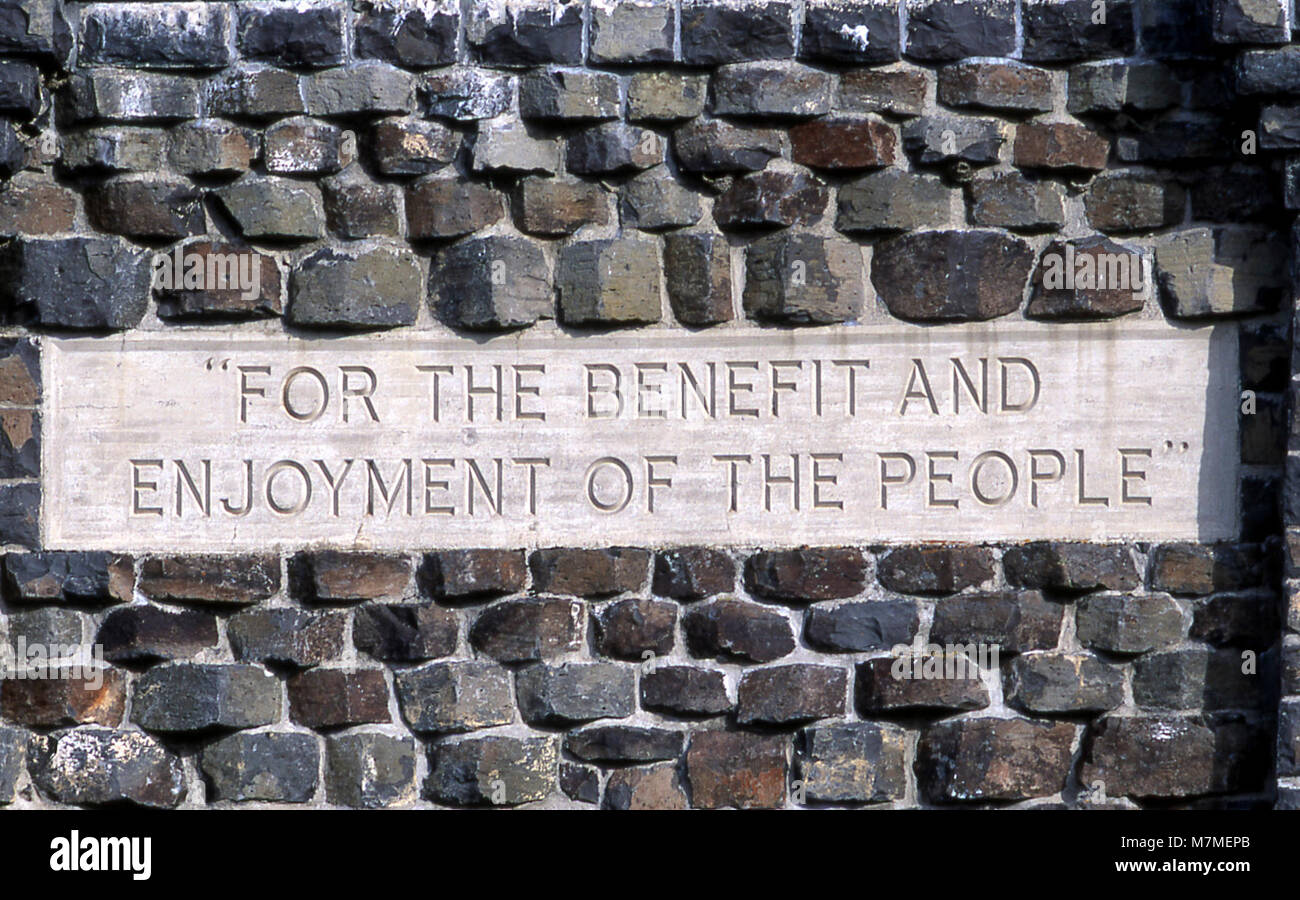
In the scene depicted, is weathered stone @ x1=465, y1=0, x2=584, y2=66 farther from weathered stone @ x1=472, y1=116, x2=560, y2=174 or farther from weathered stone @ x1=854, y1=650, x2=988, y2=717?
weathered stone @ x1=854, y1=650, x2=988, y2=717

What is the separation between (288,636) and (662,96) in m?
1.75

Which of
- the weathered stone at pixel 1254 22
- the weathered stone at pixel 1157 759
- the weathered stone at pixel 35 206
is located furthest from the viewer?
the weathered stone at pixel 35 206

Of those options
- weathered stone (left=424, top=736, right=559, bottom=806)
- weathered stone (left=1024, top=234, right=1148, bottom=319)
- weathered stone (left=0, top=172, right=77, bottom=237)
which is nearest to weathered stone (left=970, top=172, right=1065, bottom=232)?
weathered stone (left=1024, top=234, right=1148, bottom=319)

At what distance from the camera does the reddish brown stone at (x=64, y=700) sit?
3.86 meters

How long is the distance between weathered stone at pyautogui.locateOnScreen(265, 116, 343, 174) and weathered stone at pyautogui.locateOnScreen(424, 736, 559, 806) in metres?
1.59

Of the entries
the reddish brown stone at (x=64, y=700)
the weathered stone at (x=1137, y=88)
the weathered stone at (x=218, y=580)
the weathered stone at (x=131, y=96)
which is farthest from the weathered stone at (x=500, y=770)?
the weathered stone at (x=1137, y=88)

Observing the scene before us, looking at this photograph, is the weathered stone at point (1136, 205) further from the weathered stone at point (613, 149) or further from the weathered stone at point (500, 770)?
the weathered stone at point (500, 770)

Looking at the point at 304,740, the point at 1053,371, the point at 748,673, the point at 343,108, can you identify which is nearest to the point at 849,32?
the point at 1053,371

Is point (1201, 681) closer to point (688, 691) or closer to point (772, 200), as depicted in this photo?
point (688, 691)

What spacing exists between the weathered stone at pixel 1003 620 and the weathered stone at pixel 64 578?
2.20 m

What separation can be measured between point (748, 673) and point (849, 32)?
1.72m

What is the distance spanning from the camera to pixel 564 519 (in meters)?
3.89

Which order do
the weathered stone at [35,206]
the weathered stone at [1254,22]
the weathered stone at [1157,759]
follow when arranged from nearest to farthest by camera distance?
the weathered stone at [1254,22] → the weathered stone at [1157,759] → the weathered stone at [35,206]

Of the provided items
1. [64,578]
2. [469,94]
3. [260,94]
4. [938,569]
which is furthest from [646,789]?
[260,94]
